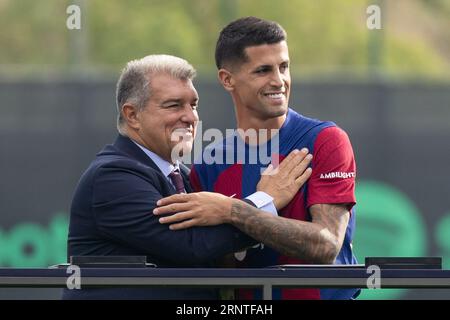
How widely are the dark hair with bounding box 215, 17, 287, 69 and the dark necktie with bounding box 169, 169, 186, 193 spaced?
54cm

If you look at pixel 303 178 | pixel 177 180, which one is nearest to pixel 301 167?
pixel 303 178

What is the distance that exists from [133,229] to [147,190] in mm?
172

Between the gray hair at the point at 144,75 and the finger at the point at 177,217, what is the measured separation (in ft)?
1.98

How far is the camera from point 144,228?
4.13m

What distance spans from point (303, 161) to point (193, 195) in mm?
519

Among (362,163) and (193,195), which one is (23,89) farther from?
(193,195)

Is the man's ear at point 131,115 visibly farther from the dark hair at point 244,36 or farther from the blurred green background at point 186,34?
the blurred green background at point 186,34

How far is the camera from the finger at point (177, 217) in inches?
162

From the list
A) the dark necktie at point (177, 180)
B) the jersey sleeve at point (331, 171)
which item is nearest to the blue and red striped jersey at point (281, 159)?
the jersey sleeve at point (331, 171)

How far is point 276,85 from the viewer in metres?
4.71

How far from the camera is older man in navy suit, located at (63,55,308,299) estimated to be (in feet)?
13.4

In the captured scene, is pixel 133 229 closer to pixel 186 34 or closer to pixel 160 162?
pixel 160 162

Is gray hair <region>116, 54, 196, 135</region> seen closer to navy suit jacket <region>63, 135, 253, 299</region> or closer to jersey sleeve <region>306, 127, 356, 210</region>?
navy suit jacket <region>63, 135, 253, 299</region>
